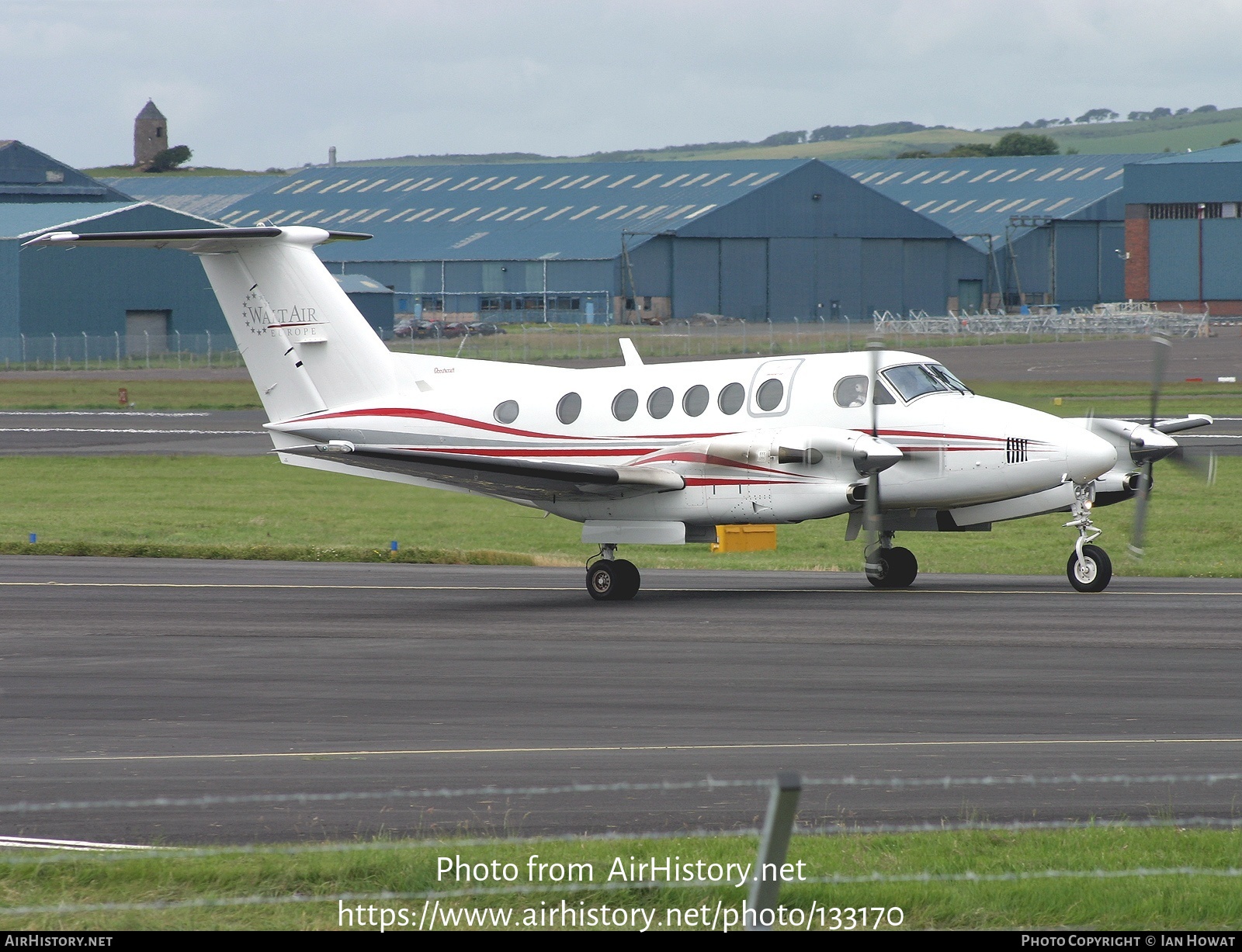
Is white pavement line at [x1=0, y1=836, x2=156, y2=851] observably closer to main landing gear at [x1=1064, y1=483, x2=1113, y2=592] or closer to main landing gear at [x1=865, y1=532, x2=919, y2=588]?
main landing gear at [x1=865, y1=532, x2=919, y2=588]

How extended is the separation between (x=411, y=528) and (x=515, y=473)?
42.8ft

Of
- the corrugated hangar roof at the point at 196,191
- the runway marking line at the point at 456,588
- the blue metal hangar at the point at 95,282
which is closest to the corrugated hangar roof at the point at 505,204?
the corrugated hangar roof at the point at 196,191

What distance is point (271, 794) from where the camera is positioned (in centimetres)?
1011

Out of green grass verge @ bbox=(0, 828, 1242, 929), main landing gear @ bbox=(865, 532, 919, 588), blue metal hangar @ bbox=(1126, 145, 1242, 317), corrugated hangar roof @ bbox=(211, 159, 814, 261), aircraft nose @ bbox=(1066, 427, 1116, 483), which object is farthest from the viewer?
corrugated hangar roof @ bbox=(211, 159, 814, 261)

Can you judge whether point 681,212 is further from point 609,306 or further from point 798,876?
point 798,876

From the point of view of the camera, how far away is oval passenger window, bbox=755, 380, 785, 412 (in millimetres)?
21047

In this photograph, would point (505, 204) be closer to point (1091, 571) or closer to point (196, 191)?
point (196, 191)

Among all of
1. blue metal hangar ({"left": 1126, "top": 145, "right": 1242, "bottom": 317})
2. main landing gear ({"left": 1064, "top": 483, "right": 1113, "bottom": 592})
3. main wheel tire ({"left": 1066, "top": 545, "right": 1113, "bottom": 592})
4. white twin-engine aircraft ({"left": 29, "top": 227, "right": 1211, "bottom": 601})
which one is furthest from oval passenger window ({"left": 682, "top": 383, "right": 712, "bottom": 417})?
blue metal hangar ({"left": 1126, "top": 145, "right": 1242, "bottom": 317})

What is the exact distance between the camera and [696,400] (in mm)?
21438

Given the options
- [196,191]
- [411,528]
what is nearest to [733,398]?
[411,528]

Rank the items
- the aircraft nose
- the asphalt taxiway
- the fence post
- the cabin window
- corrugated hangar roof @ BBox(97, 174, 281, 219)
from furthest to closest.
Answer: corrugated hangar roof @ BBox(97, 174, 281, 219) < the cabin window < the aircraft nose < the asphalt taxiway < the fence post

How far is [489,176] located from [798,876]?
11199 centimetres

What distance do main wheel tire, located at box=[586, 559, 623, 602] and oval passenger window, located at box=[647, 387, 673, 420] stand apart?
2154mm

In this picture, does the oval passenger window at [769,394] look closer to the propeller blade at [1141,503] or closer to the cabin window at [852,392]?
the cabin window at [852,392]
